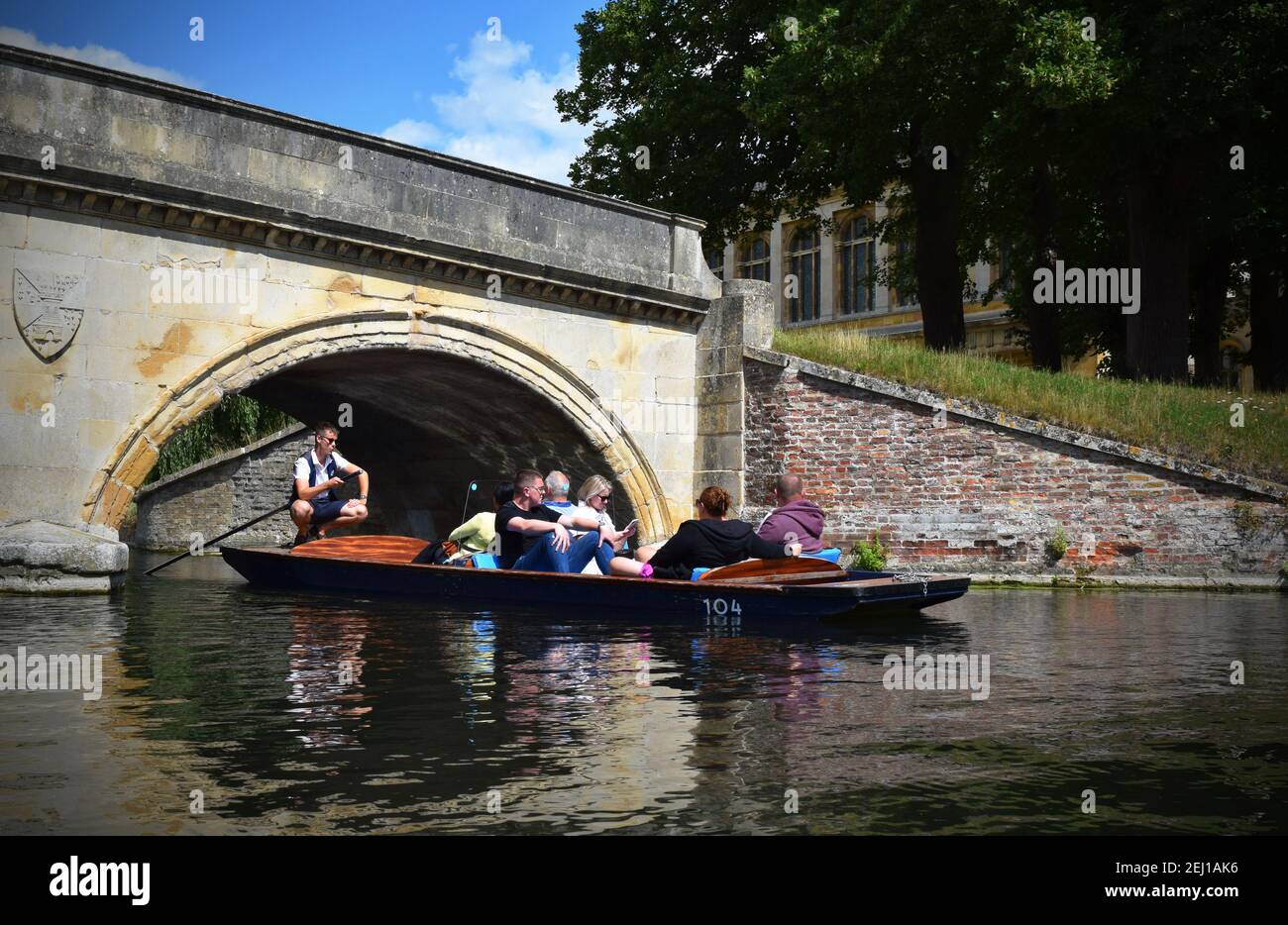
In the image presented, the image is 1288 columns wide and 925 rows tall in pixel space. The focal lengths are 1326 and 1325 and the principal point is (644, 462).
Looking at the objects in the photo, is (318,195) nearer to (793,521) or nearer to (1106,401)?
(793,521)

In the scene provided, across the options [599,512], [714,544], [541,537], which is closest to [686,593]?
[714,544]

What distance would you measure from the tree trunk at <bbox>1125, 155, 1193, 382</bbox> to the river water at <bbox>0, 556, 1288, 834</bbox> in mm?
7928

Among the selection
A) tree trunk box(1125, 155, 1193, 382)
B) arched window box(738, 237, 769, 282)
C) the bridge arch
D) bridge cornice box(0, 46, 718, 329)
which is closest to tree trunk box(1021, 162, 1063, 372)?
tree trunk box(1125, 155, 1193, 382)

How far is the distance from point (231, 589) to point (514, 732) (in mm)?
8472

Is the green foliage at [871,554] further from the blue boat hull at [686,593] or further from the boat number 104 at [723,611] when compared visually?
the boat number 104 at [723,611]

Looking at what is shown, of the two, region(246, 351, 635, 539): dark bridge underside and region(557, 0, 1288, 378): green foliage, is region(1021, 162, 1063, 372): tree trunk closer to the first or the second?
region(557, 0, 1288, 378): green foliage

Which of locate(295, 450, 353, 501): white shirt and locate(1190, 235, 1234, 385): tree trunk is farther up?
locate(1190, 235, 1234, 385): tree trunk

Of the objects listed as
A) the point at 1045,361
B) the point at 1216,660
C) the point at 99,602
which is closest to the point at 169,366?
the point at 99,602

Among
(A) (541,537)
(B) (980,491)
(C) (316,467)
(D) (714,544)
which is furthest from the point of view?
(B) (980,491)

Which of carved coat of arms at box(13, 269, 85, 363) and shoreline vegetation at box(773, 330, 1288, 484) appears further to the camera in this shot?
shoreline vegetation at box(773, 330, 1288, 484)

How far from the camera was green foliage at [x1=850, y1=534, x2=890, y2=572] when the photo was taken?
13.2 metres

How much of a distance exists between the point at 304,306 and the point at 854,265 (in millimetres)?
26506

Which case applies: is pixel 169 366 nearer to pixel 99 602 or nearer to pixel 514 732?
pixel 99 602

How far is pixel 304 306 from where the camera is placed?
37.3ft
